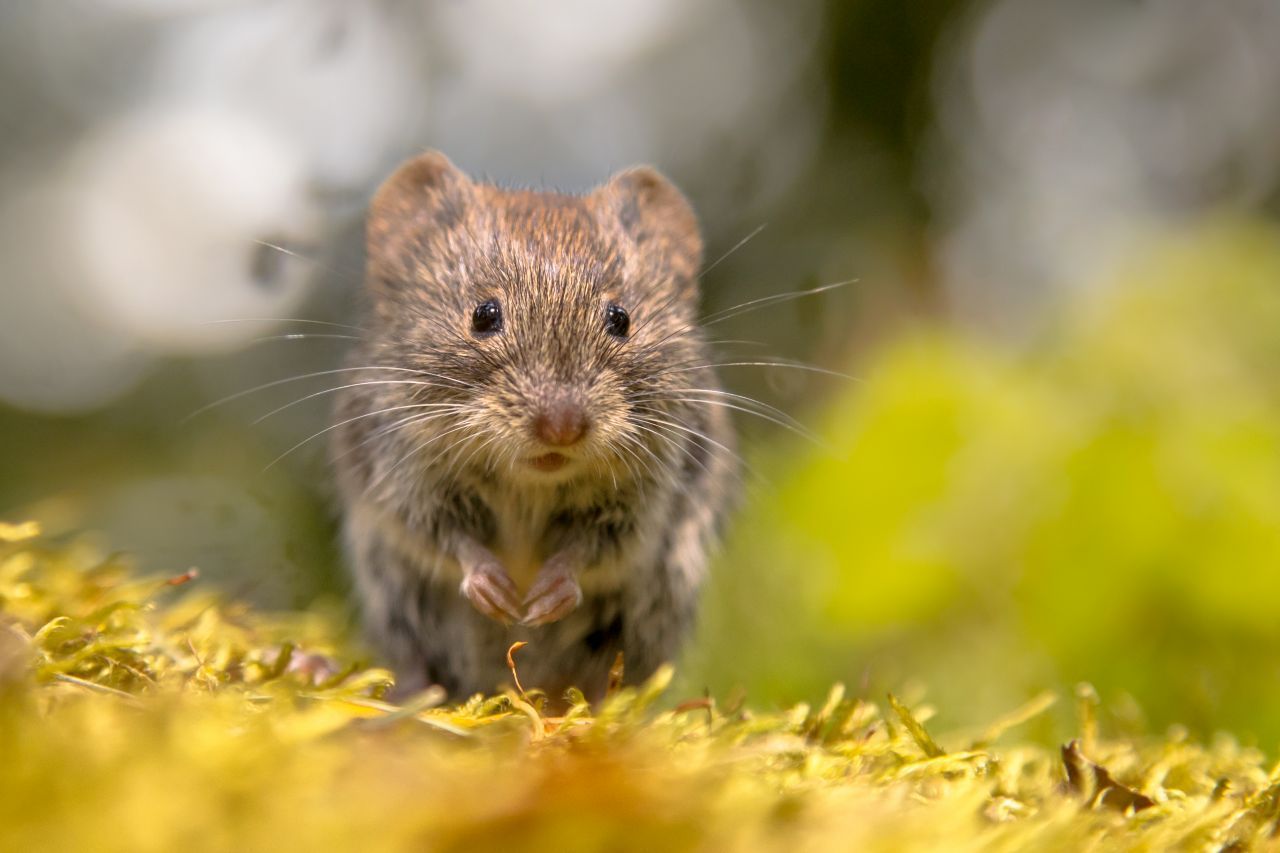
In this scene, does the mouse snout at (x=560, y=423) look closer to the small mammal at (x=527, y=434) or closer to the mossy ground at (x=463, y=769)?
the small mammal at (x=527, y=434)

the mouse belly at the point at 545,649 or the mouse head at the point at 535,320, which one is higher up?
the mouse head at the point at 535,320

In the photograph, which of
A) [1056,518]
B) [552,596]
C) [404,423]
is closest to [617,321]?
[404,423]

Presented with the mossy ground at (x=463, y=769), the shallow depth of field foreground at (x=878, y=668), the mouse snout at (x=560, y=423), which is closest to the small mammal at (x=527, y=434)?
the mouse snout at (x=560, y=423)

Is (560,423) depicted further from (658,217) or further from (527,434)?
(658,217)

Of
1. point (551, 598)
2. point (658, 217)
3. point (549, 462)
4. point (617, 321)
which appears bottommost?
point (551, 598)

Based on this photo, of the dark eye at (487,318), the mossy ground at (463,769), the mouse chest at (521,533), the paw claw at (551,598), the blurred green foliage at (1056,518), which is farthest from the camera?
the blurred green foliage at (1056,518)

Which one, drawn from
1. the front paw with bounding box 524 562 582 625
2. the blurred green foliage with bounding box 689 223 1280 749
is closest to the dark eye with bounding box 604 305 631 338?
the front paw with bounding box 524 562 582 625
